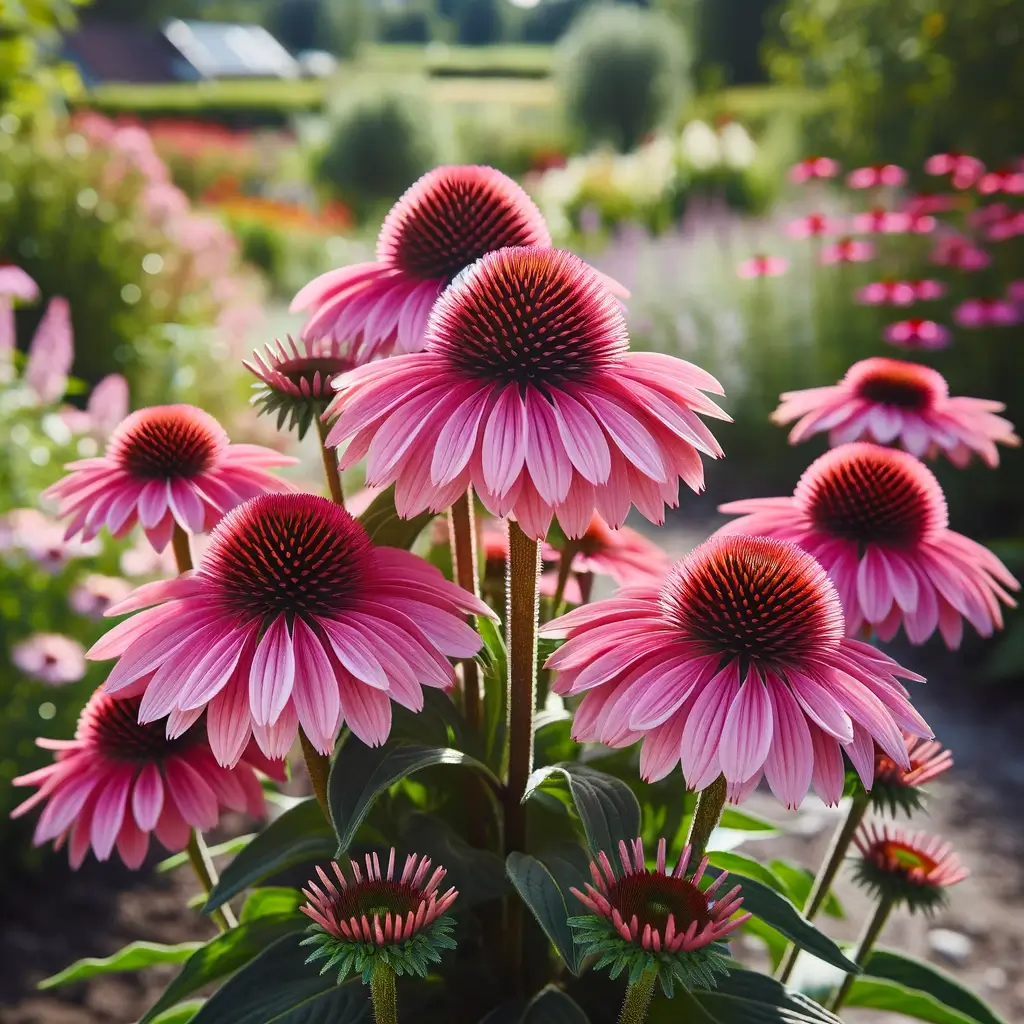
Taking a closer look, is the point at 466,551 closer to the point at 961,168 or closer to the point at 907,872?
the point at 907,872

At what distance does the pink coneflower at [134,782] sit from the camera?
116 centimetres

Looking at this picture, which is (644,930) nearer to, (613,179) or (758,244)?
(758,244)

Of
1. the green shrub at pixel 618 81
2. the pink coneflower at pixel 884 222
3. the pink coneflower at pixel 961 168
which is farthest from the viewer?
the green shrub at pixel 618 81

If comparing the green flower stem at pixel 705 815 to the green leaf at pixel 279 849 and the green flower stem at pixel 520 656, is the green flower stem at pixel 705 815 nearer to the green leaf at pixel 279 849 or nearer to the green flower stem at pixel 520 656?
the green flower stem at pixel 520 656

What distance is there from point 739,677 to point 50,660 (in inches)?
71.3

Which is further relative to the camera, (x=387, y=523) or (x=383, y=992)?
(x=387, y=523)

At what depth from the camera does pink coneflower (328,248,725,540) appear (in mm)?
889

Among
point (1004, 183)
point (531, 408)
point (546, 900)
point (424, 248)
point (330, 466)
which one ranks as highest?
point (1004, 183)

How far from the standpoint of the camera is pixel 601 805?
3.19 ft

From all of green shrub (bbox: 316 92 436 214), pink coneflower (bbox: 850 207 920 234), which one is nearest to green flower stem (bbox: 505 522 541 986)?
pink coneflower (bbox: 850 207 920 234)

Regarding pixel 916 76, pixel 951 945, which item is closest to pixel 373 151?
pixel 916 76

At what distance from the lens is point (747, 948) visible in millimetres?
2457

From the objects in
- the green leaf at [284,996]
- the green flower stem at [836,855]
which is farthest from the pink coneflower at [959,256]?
the green leaf at [284,996]

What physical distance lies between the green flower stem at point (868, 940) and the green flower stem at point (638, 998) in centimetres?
48
